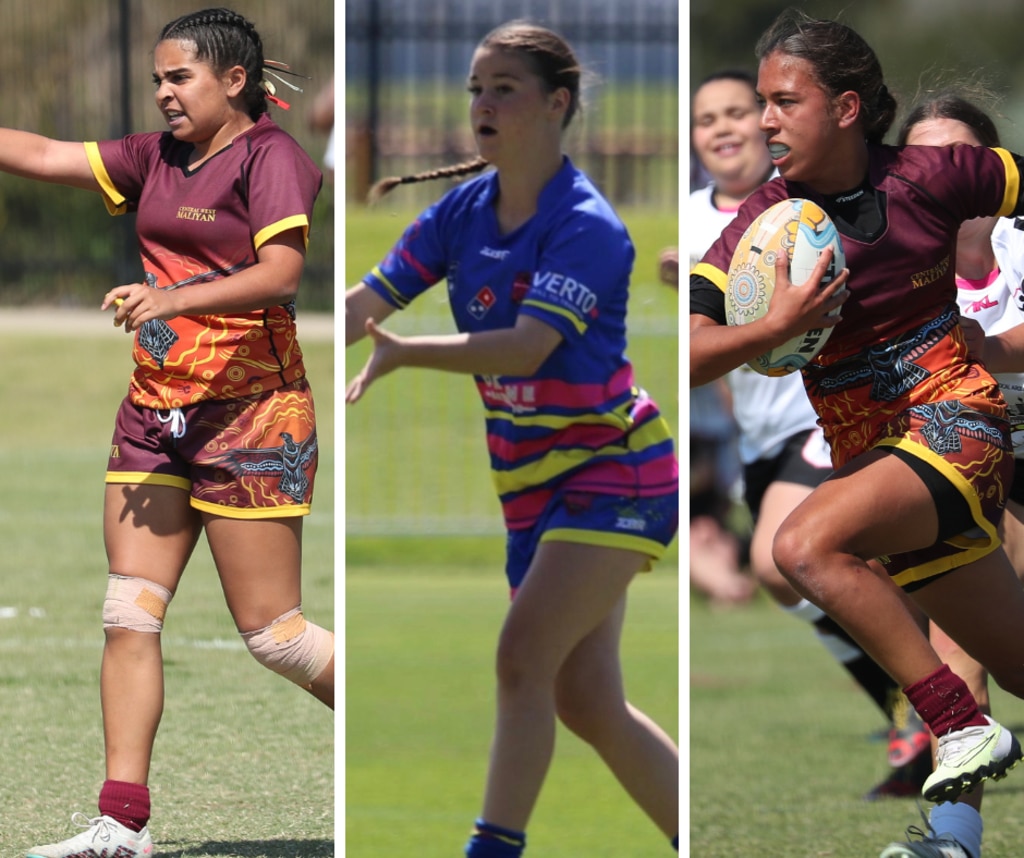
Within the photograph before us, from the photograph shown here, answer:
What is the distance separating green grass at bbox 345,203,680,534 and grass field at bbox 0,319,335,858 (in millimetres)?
391

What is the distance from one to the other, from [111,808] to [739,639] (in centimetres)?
645

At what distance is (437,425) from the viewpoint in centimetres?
894

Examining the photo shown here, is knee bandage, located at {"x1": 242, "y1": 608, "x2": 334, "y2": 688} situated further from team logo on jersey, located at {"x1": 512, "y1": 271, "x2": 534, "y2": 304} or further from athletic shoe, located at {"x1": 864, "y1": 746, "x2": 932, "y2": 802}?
athletic shoe, located at {"x1": 864, "y1": 746, "x2": 932, "y2": 802}

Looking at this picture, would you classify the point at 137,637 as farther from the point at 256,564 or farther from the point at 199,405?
the point at 199,405

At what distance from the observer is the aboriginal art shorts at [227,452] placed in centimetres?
367

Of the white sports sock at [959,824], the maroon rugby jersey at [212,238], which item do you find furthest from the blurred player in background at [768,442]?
the maroon rugby jersey at [212,238]

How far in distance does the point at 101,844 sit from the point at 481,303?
1.48 m

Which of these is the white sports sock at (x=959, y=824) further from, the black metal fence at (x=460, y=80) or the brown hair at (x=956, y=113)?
the black metal fence at (x=460, y=80)

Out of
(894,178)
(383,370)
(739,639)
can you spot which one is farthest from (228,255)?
(739,639)

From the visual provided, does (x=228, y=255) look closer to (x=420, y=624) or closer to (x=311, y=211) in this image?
(x=311, y=211)

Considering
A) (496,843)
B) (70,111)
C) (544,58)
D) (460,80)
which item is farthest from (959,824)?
(70,111)

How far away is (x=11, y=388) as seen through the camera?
12930mm

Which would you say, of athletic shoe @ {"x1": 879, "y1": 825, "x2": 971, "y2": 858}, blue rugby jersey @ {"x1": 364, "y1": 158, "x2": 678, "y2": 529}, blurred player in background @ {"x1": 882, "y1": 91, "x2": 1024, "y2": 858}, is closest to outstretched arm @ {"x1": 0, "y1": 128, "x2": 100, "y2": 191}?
blue rugby jersey @ {"x1": 364, "y1": 158, "x2": 678, "y2": 529}

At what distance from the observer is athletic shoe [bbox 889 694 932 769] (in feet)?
17.4
